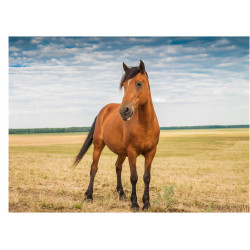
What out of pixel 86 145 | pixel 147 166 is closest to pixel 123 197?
pixel 147 166

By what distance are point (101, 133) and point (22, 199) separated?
2844 millimetres

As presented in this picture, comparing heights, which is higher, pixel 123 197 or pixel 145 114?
pixel 145 114

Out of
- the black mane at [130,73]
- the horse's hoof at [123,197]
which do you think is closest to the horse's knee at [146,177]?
the horse's hoof at [123,197]

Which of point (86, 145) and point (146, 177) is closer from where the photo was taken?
point (146, 177)

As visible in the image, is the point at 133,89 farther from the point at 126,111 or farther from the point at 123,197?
the point at 123,197

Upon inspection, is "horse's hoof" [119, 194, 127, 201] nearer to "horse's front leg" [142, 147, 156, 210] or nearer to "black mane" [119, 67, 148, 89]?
"horse's front leg" [142, 147, 156, 210]

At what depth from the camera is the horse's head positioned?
176 inches

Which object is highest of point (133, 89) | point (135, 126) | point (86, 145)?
point (133, 89)

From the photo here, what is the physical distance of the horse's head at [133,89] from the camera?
4459 mm

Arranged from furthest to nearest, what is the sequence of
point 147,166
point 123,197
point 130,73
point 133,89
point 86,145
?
point 86,145, point 123,197, point 147,166, point 130,73, point 133,89

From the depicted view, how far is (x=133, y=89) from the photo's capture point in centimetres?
467

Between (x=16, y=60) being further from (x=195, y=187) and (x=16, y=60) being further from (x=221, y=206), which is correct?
(x=221, y=206)

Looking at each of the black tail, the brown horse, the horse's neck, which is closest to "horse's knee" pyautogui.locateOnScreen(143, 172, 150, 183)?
the brown horse

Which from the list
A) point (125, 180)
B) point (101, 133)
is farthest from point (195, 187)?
point (101, 133)
